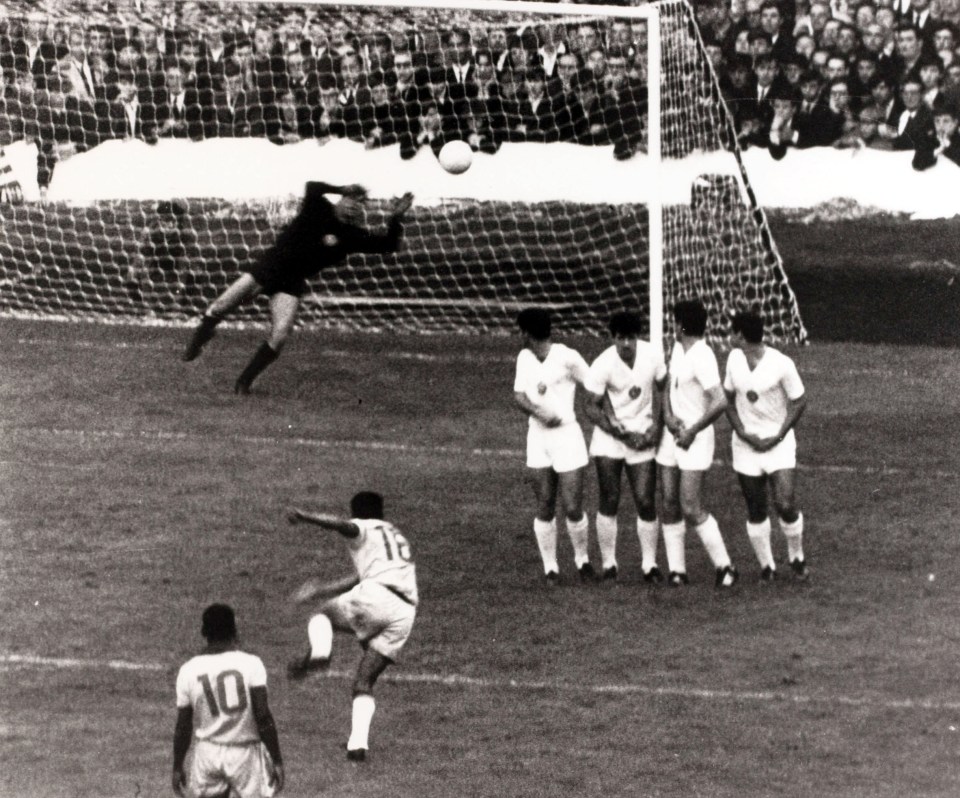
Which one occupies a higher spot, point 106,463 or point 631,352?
point 631,352

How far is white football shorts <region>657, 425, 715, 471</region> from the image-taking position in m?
10.5

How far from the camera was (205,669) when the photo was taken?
22.6 feet

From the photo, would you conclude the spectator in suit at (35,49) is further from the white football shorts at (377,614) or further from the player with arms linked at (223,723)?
the player with arms linked at (223,723)

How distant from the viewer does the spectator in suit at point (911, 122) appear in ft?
59.6

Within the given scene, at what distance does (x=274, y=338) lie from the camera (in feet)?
47.2

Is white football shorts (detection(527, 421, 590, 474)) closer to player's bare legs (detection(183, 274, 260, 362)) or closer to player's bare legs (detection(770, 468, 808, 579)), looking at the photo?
player's bare legs (detection(770, 468, 808, 579))

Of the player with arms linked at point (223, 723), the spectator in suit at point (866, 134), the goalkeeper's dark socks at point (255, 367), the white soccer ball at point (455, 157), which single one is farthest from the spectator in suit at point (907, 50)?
the player with arms linked at point (223, 723)

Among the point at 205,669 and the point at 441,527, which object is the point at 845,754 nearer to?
the point at 205,669

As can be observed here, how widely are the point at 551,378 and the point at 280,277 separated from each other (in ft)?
16.9

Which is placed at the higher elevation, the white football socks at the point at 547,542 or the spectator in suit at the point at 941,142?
the spectator in suit at the point at 941,142

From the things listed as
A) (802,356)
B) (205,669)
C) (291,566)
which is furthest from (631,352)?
(802,356)

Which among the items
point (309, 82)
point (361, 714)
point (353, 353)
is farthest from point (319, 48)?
point (361, 714)

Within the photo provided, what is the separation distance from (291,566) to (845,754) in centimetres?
389

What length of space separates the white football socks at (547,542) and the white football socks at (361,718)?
254 cm
